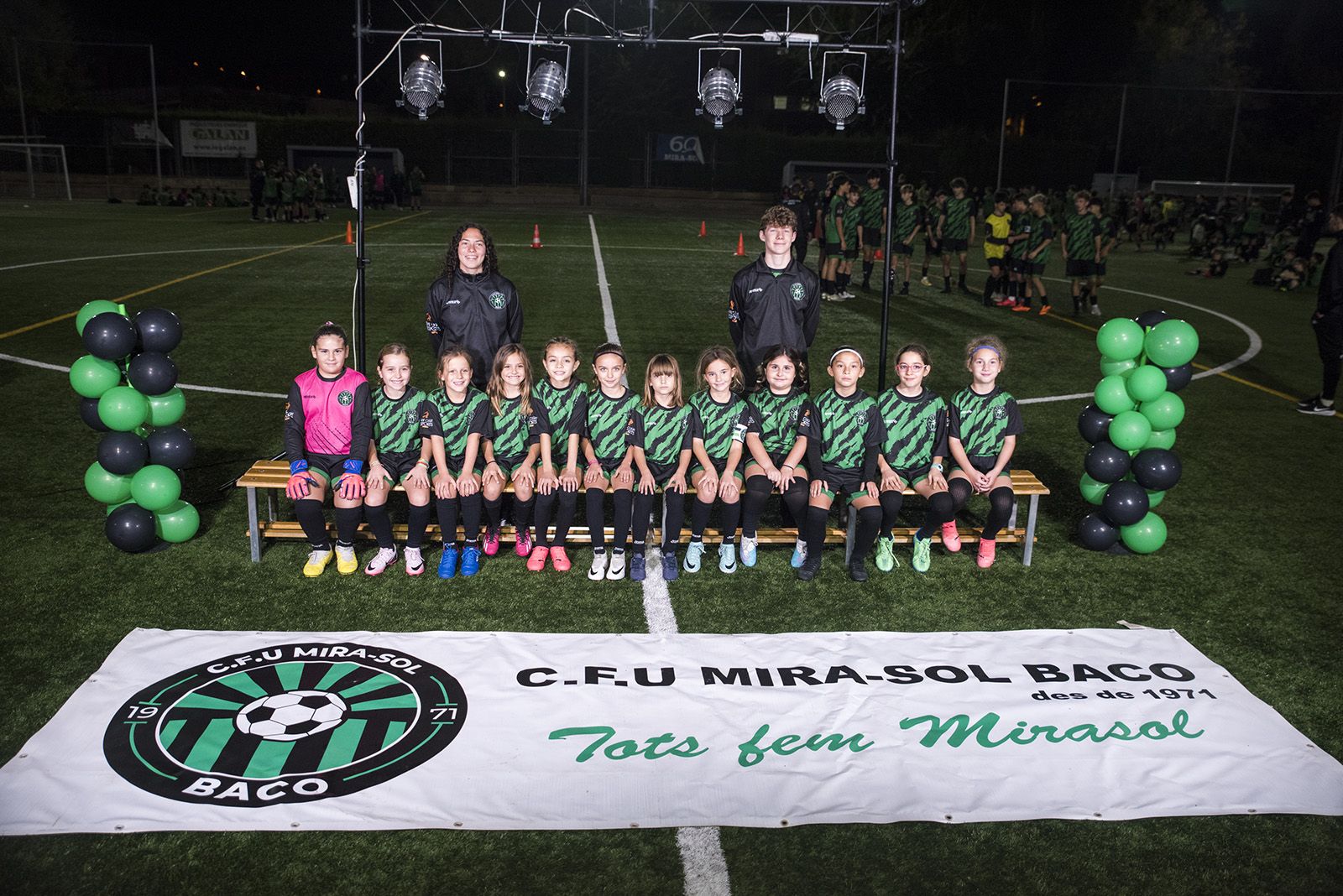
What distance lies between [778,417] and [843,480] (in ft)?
1.80

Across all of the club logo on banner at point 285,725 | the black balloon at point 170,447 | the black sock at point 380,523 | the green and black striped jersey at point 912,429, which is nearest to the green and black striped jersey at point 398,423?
the black sock at point 380,523

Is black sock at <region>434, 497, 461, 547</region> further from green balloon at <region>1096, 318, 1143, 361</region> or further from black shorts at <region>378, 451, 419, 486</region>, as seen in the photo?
green balloon at <region>1096, 318, 1143, 361</region>

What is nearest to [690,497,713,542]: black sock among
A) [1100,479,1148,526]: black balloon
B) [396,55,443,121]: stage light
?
[1100,479,1148,526]: black balloon

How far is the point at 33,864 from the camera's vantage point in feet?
11.6

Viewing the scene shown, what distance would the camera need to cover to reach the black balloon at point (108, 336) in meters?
6.11

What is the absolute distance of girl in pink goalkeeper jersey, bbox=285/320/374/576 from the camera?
601 centimetres

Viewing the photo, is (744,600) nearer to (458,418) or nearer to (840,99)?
(458,418)

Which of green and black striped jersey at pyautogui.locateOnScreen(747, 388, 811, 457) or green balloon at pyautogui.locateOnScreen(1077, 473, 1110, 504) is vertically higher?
green and black striped jersey at pyautogui.locateOnScreen(747, 388, 811, 457)

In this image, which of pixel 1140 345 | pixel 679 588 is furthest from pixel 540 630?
pixel 1140 345

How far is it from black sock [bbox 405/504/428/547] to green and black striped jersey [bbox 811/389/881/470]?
2355 mm

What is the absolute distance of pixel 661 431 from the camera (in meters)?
6.30

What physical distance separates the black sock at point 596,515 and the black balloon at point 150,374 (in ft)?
8.36

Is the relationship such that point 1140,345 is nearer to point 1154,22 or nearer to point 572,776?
point 572,776

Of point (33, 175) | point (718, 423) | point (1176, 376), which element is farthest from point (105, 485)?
point (33, 175)
